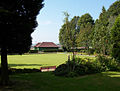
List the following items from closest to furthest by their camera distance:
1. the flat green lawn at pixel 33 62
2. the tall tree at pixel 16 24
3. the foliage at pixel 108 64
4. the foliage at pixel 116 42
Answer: the tall tree at pixel 16 24, the foliage at pixel 108 64, the foliage at pixel 116 42, the flat green lawn at pixel 33 62

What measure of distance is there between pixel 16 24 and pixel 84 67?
27.5 ft

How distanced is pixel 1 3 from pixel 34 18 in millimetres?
2435

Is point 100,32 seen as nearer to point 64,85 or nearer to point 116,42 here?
point 116,42

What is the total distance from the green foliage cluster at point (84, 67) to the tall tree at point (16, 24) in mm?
Result: 5073

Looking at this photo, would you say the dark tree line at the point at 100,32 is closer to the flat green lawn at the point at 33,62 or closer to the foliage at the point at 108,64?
the foliage at the point at 108,64

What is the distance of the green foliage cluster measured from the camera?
1219cm

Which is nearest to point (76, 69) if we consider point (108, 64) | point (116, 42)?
point (108, 64)

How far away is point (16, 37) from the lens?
290 inches

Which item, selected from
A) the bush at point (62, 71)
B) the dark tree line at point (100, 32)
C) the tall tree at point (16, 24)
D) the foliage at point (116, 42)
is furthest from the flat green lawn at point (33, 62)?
the tall tree at point (16, 24)

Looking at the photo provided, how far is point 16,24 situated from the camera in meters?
7.21

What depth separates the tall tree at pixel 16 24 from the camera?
683cm

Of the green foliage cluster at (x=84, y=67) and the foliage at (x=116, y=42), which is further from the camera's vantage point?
the foliage at (x=116, y=42)

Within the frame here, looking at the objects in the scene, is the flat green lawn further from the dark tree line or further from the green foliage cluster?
the green foliage cluster

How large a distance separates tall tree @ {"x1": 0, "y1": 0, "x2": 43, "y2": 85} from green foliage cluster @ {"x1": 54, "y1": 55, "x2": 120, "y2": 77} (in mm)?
5073
